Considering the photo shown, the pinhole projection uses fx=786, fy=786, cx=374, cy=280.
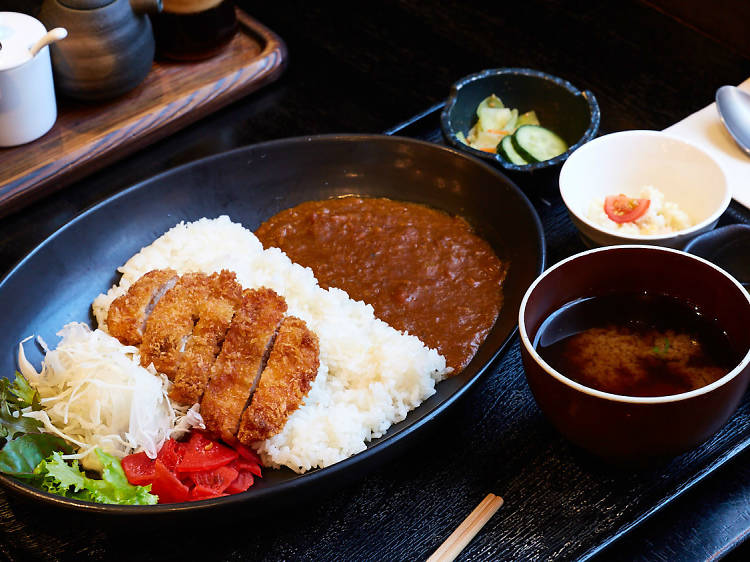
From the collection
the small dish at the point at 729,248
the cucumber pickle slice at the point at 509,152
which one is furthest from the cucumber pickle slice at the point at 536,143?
the small dish at the point at 729,248

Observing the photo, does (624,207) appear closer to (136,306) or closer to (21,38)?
(136,306)

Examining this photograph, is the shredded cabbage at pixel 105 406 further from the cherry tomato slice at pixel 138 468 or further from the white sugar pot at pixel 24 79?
the white sugar pot at pixel 24 79

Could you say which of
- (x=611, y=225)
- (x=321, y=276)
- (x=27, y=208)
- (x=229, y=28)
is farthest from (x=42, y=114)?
(x=611, y=225)

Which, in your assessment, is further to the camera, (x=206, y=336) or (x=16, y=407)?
(x=206, y=336)

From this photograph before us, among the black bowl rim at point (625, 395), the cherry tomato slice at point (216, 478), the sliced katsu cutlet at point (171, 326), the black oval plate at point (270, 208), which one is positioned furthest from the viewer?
the black oval plate at point (270, 208)

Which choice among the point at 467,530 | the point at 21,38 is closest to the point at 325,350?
the point at 467,530

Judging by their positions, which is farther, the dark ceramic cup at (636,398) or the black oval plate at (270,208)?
the black oval plate at (270,208)
